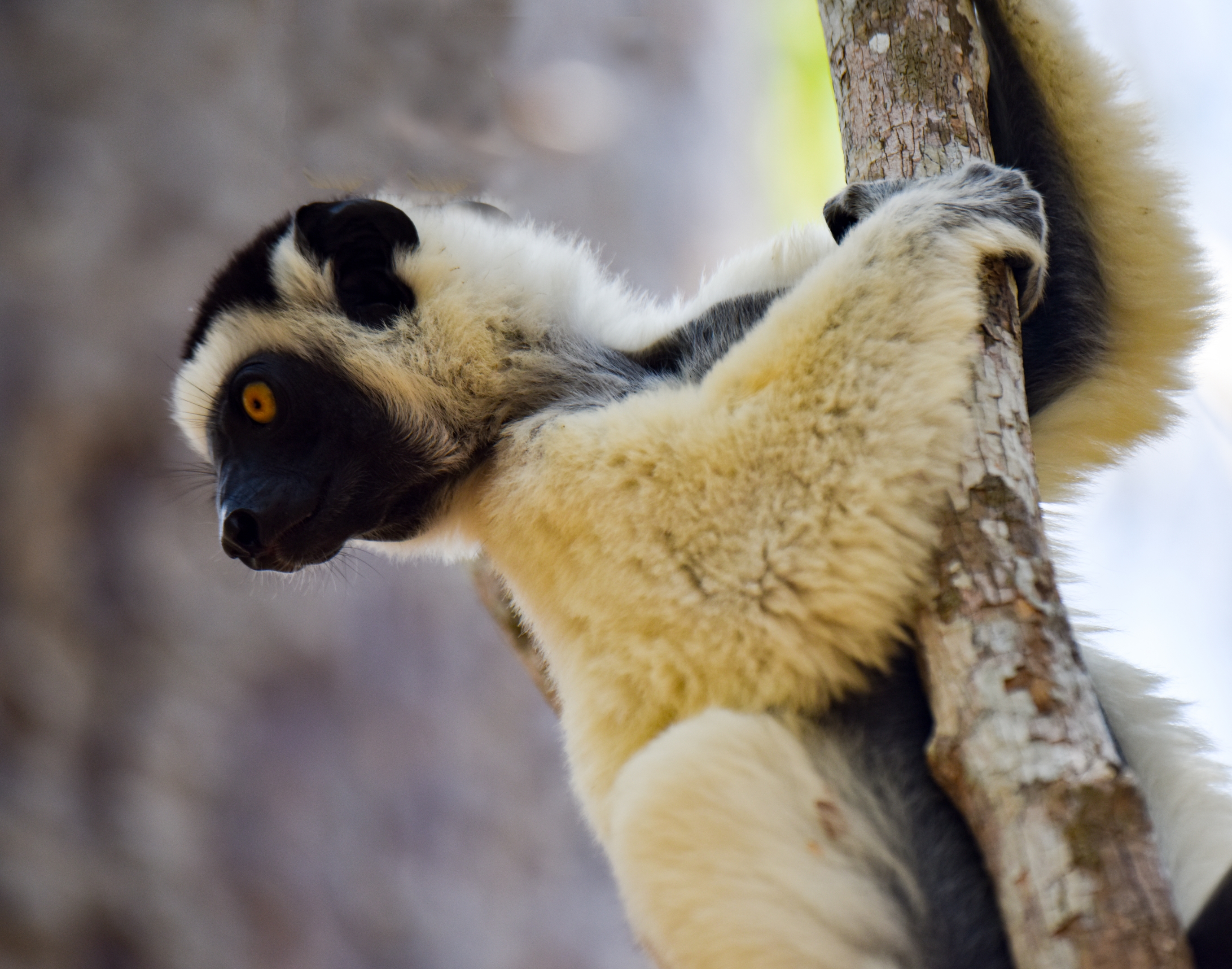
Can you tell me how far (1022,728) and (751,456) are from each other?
0.78 meters

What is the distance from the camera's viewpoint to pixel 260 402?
2.69 metres

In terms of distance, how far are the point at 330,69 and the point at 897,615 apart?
5.67 m

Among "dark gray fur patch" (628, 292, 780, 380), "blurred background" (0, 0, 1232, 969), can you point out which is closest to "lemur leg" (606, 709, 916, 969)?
"dark gray fur patch" (628, 292, 780, 380)

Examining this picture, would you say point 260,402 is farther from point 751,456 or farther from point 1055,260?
point 1055,260

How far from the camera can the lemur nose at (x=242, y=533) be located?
2568 mm

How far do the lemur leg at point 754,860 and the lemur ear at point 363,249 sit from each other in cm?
148

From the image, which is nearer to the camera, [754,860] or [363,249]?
[754,860]

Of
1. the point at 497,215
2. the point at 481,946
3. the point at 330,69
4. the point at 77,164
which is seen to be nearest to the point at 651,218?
the point at 330,69

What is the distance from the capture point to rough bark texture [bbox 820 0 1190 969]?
1.32 meters

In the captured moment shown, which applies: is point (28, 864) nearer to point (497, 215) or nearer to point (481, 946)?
point (481, 946)

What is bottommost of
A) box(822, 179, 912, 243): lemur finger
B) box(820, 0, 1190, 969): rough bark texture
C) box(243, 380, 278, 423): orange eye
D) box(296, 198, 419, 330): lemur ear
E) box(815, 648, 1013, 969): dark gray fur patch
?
box(815, 648, 1013, 969): dark gray fur patch

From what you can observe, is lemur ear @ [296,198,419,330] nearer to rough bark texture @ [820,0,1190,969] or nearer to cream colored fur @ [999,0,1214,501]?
rough bark texture @ [820,0,1190,969]

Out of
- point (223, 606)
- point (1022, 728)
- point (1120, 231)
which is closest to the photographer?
point (1022, 728)

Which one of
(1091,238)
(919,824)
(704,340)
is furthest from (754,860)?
(1091,238)
